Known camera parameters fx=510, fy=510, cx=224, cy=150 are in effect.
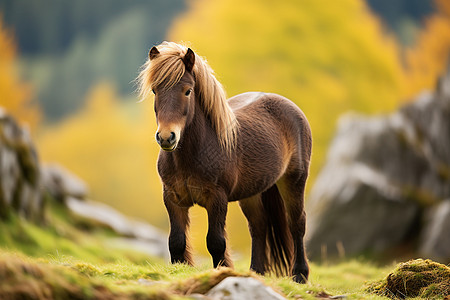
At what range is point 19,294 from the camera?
8.66 feet

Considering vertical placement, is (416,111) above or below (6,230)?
above

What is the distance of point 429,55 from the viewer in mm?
27094

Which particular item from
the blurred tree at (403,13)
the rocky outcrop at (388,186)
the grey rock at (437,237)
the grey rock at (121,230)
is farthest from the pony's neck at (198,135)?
the blurred tree at (403,13)

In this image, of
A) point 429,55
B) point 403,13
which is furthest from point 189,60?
point 403,13

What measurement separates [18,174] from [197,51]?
6.75 metres

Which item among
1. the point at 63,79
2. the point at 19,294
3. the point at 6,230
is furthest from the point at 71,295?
the point at 63,79

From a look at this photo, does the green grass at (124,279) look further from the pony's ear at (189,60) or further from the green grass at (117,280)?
the pony's ear at (189,60)

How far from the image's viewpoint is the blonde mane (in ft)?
15.3

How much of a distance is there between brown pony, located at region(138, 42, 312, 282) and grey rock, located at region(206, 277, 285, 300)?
126 cm

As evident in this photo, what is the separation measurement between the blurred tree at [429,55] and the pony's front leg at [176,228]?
912 inches

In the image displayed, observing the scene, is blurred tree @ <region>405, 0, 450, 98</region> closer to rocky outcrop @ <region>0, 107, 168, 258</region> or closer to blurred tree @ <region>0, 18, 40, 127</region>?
rocky outcrop @ <region>0, 107, 168, 258</region>

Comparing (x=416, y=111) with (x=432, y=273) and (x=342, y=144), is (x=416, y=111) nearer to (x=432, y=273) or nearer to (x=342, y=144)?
(x=342, y=144)

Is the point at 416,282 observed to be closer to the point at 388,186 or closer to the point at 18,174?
the point at 18,174

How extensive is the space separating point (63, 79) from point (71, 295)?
3422cm
